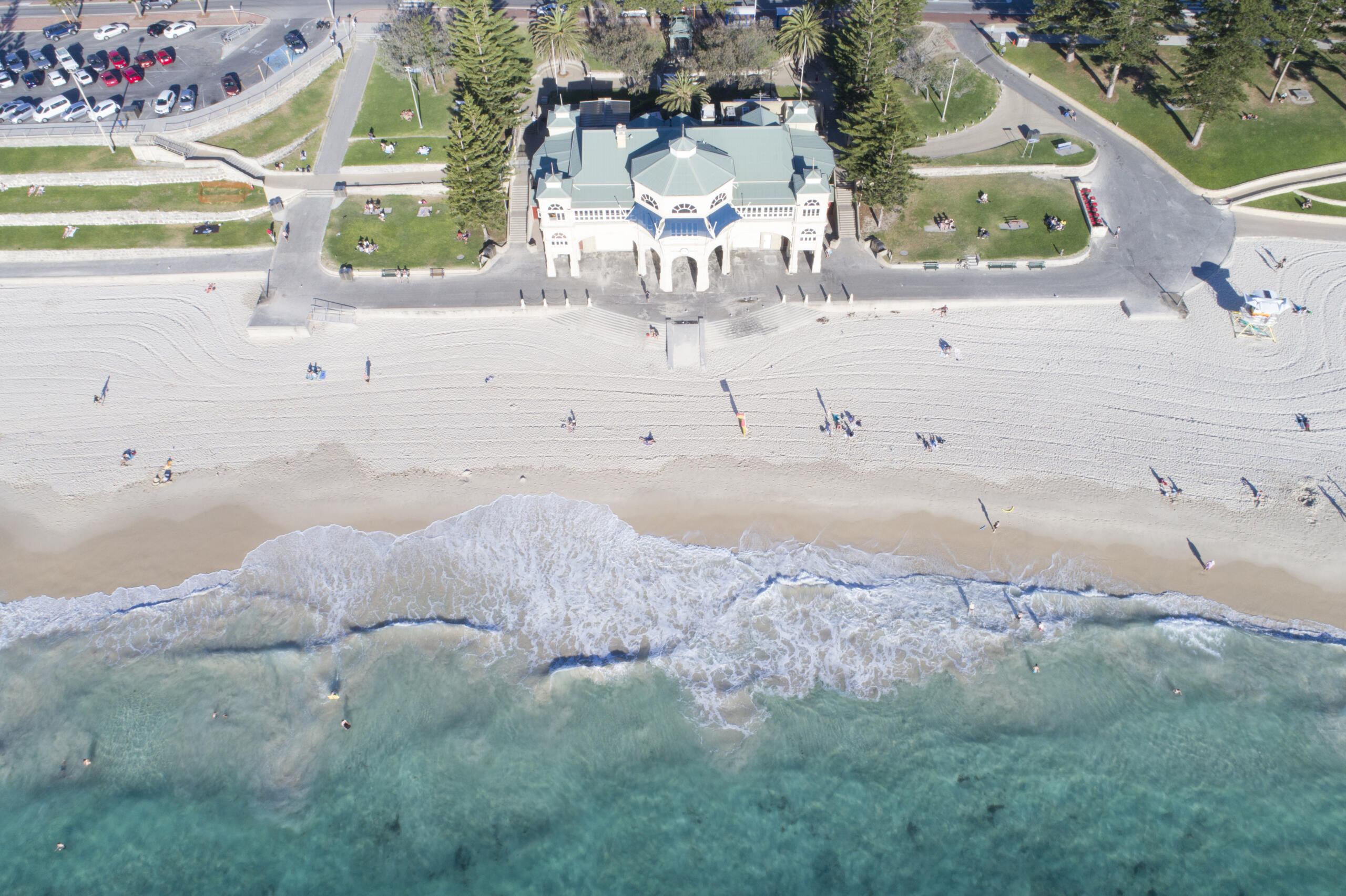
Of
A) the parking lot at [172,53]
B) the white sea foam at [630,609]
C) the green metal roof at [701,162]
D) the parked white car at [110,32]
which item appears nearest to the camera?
the white sea foam at [630,609]

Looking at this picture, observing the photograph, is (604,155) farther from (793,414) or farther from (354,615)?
(354,615)

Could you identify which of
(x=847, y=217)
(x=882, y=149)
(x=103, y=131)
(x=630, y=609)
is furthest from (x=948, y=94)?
(x=103, y=131)

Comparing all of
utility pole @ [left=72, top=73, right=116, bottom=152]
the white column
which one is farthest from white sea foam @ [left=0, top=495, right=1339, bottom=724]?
utility pole @ [left=72, top=73, right=116, bottom=152]

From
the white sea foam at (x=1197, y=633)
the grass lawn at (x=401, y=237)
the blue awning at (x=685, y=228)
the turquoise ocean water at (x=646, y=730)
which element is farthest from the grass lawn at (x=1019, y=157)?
the white sea foam at (x=1197, y=633)

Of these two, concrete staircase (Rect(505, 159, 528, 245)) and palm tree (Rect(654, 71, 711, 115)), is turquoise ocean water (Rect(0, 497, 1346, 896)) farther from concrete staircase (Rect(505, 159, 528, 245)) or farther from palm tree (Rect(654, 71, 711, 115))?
palm tree (Rect(654, 71, 711, 115))

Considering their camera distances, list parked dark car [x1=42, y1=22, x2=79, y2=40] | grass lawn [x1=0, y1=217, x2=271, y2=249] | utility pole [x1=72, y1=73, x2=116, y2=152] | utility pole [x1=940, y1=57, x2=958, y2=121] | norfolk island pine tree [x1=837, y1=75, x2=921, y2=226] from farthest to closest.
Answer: parked dark car [x1=42, y1=22, x2=79, y2=40] → utility pole [x1=940, y1=57, x2=958, y2=121] → utility pole [x1=72, y1=73, x2=116, y2=152] → grass lawn [x1=0, y1=217, x2=271, y2=249] → norfolk island pine tree [x1=837, y1=75, x2=921, y2=226]

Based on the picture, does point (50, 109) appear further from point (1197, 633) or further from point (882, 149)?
point (1197, 633)

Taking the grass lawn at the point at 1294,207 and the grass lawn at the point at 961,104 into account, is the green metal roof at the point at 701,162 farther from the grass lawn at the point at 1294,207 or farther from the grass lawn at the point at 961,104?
the grass lawn at the point at 1294,207

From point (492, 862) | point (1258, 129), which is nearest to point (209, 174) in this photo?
point (492, 862)
